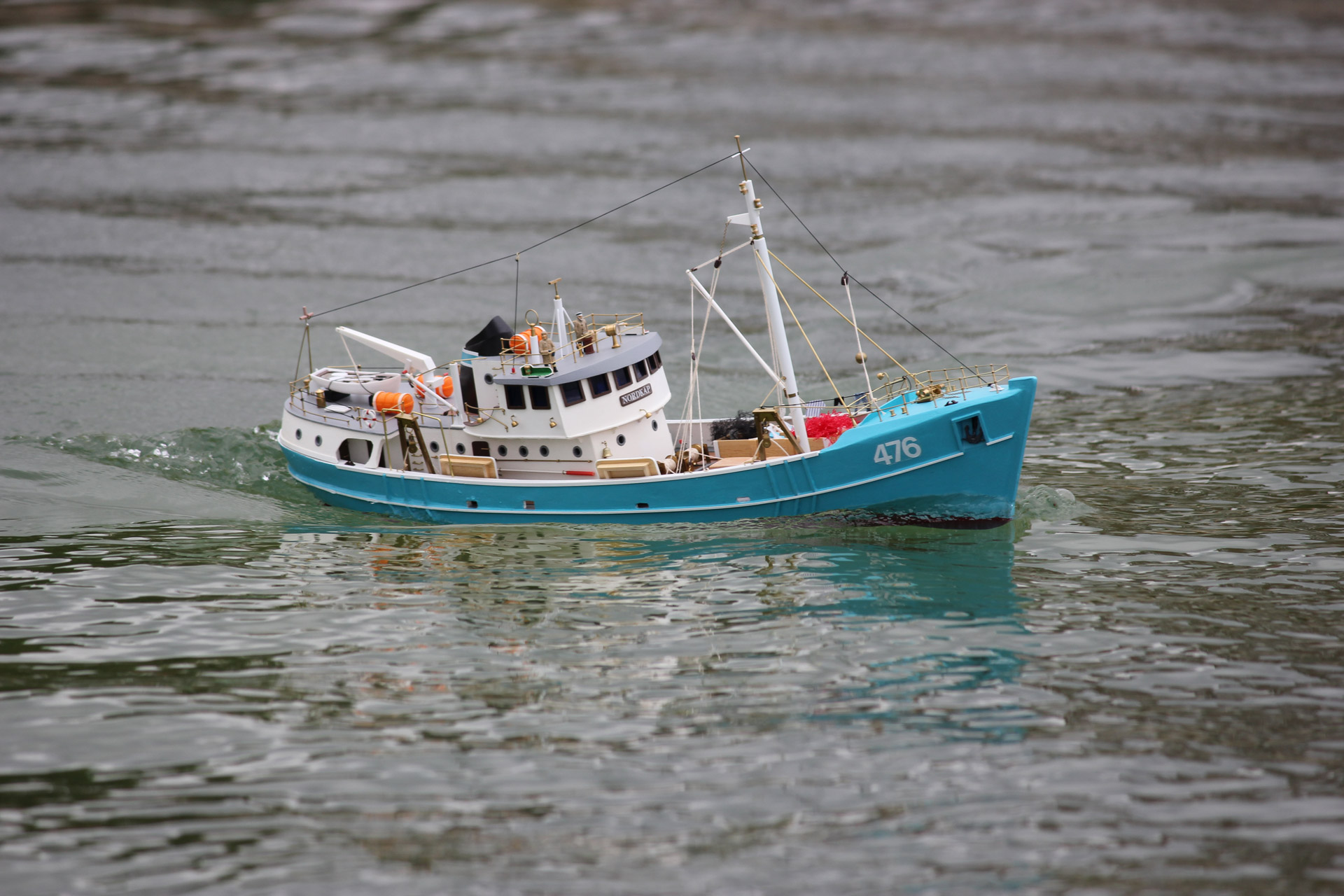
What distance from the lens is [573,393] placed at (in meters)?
24.2

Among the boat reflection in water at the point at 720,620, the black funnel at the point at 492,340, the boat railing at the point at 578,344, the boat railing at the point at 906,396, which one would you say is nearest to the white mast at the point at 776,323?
the boat railing at the point at 906,396

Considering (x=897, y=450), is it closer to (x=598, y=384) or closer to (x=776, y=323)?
(x=776, y=323)

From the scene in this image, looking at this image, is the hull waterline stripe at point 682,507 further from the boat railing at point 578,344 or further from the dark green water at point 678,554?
the boat railing at point 578,344

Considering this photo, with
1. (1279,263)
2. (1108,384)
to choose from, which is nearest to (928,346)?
(1108,384)

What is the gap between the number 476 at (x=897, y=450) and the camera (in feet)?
74.1

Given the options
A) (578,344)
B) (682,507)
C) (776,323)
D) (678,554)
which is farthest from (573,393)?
(776,323)

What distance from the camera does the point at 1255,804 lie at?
46.8 feet

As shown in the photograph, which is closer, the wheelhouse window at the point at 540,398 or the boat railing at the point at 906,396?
the boat railing at the point at 906,396

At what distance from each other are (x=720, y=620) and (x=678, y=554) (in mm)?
3183

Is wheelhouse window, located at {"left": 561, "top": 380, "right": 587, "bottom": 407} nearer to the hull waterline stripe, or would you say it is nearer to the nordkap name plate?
the nordkap name plate

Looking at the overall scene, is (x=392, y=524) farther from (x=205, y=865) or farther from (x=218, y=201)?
(x=218, y=201)

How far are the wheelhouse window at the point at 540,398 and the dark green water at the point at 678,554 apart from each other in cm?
269

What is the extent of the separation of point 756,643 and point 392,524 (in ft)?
32.8

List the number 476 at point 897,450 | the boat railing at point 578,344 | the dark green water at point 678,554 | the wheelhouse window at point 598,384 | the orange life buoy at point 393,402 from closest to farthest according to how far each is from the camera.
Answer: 1. the dark green water at point 678,554
2. the number 476 at point 897,450
3. the wheelhouse window at point 598,384
4. the boat railing at point 578,344
5. the orange life buoy at point 393,402
